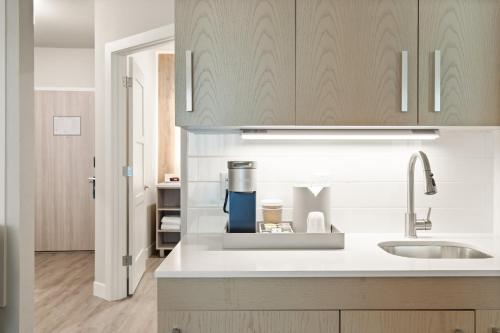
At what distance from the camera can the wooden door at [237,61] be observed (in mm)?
1574

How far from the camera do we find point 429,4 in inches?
62.3

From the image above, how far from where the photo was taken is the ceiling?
3881mm

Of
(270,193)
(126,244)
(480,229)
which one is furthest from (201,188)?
(126,244)

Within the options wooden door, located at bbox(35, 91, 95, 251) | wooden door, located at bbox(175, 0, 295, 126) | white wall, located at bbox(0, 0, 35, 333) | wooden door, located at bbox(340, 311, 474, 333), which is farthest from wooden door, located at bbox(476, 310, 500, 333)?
wooden door, located at bbox(35, 91, 95, 251)

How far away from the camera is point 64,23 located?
14.4 feet

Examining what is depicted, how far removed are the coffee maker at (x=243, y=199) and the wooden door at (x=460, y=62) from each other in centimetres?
70

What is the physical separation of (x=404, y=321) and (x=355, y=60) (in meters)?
0.94

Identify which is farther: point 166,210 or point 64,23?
point 166,210

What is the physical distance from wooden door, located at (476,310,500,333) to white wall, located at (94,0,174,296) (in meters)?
2.82

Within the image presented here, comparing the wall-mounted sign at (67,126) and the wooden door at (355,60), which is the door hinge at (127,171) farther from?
the wooden door at (355,60)

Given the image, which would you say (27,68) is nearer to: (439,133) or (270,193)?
(270,193)

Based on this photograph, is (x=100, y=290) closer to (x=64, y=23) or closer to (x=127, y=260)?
(x=127, y=260)

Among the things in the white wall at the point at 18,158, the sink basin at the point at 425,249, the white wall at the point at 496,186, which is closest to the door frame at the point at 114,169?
the white wall at the point at 18,158

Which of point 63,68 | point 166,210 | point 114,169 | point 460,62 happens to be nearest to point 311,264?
point 460,62
